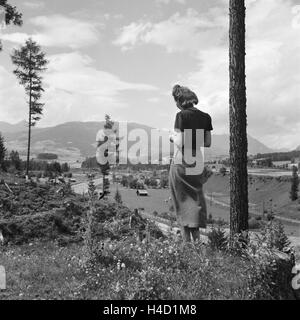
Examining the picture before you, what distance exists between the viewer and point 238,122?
1180cm

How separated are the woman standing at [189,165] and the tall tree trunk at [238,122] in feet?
6.59

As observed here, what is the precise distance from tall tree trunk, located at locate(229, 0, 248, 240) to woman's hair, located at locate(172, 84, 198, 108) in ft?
7.16

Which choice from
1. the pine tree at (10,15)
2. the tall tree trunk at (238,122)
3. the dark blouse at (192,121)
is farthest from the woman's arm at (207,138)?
the pine tree at (10,15)

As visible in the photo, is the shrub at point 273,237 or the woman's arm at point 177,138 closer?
the shrub at point 273,237

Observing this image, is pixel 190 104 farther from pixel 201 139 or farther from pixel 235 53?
pixel 235 53

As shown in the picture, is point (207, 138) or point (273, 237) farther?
point (207, 138)

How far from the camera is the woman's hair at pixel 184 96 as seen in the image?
32.7ft

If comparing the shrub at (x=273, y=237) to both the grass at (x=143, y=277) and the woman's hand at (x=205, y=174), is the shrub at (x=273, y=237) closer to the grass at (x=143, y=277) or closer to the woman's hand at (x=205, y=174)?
the grass at (x=143, y=277)

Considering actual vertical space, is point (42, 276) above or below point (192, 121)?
below

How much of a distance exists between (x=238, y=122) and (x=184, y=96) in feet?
7.89
